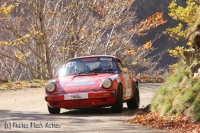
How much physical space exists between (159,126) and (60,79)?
3726 millimetres

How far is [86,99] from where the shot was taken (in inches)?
472

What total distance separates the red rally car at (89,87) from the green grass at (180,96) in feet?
3.13

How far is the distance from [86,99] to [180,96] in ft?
7.29

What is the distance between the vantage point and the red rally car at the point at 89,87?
12.0 meters

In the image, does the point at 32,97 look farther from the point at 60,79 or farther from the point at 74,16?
the point at 74,16

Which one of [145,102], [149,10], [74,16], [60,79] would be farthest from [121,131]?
[149,10]

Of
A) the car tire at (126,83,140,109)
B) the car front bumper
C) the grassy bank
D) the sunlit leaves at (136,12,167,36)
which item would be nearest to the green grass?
the car front bumper

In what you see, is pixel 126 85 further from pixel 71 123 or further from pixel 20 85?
pixel 20 85

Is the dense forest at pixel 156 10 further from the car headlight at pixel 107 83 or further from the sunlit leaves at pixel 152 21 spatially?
the car headlight at pixel 107 83

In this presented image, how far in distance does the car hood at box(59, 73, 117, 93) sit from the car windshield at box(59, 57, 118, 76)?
1.72 ft

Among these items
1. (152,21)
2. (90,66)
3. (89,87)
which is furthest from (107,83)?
(152,21)

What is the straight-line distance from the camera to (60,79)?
1278 centimetres

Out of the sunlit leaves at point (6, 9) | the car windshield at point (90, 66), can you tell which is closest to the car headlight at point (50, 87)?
the car windshield at point (90, 66)

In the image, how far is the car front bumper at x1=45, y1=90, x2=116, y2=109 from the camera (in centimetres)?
1195
